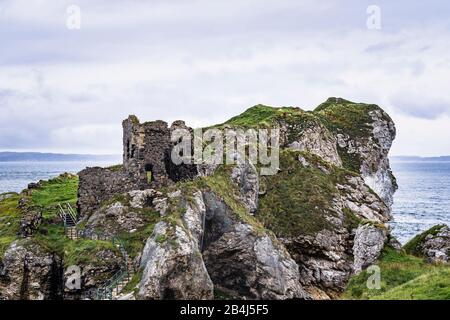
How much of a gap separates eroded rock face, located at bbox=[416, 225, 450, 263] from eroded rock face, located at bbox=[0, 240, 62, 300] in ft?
98.4

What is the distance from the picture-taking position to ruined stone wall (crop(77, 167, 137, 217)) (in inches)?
2239

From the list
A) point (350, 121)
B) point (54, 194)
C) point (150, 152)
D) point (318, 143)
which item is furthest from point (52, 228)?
point (350, 121)

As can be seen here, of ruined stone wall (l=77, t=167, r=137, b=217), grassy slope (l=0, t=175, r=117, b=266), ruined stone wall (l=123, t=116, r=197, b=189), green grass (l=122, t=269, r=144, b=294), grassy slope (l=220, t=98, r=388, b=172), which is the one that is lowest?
green grass (l=122, t=269, r=144, b=294)

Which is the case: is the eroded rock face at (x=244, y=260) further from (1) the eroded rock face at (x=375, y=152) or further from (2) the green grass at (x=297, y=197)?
(1) the eroded rock face at (x=375, y=152)

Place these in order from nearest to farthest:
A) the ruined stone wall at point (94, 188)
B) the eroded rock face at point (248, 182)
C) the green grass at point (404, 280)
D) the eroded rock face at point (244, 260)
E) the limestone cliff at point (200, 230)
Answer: the green grass at point (404, 280), the limestone cliff at point (200, 230), the eroded rock face at point (244, 260), the ruined stone wall at point (94, 188), the eroded rock face at point (248, 182)

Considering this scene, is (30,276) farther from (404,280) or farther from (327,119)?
(327,119)

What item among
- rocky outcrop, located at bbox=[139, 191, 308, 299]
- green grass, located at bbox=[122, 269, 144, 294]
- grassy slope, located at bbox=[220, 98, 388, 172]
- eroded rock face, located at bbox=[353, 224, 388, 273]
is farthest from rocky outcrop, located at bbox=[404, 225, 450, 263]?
grassy slope, located at bbox=[220, 98, 388, 172]

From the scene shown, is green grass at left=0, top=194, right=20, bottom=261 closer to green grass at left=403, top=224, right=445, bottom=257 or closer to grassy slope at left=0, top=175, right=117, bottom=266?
grassy slope at left=0, top=175, right=117, bottom=266

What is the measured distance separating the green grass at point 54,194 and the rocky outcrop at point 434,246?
103ft

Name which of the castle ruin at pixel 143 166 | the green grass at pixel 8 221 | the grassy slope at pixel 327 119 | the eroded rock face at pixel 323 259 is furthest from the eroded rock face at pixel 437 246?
the green grass at pixel 8 221

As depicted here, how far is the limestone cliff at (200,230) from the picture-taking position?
143ft

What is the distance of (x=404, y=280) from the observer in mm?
47625

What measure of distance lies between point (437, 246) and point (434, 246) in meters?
0.31
